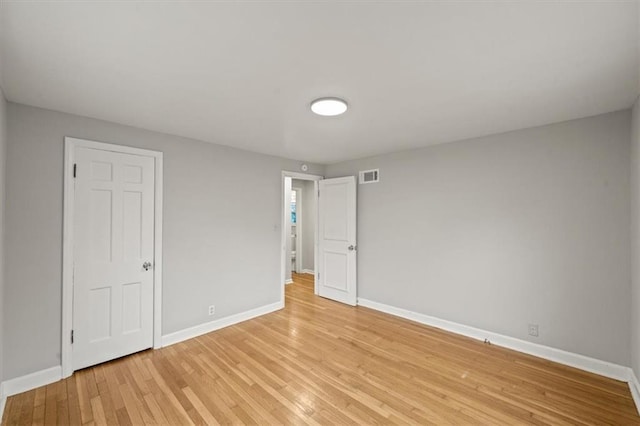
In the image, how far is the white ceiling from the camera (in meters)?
1.29

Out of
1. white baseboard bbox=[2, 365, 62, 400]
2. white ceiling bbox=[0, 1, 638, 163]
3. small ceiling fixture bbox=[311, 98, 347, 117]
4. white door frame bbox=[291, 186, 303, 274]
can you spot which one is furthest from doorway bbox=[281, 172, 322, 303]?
white baseboard bbox=[2, 365, 62, 400]

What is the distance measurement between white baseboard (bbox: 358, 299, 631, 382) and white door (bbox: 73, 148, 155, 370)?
336 cm

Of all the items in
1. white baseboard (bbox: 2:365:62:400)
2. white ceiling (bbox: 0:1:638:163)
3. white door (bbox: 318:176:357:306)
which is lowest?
white baseboard (bbox: 2:365:62:400)

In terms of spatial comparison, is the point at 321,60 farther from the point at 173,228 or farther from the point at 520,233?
the point at 520,233

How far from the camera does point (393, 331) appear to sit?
138 inches

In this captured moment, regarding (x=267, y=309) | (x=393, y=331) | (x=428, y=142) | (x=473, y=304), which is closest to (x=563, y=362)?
(x=473, y=304)

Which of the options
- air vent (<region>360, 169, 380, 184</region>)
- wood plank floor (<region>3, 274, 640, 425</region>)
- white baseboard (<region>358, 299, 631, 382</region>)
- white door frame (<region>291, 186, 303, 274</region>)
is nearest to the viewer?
wood plank floor (<region>3, 274, 640, 425</region>)

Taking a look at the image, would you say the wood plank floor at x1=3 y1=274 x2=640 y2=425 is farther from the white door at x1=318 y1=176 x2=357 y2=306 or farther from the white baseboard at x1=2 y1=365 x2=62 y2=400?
the white door at x1=318 y1=176 x2=357 y2=306

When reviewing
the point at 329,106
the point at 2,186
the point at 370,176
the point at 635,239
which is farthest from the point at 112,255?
the point at 635,239

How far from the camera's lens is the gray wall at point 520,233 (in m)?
2.53

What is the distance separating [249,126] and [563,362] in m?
4.04

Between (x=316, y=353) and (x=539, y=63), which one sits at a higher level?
(x=539, y=63)

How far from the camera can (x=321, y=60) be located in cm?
167

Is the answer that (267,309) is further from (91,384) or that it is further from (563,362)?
(563,362)
